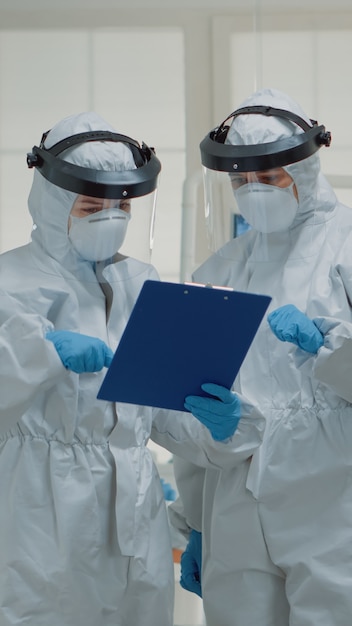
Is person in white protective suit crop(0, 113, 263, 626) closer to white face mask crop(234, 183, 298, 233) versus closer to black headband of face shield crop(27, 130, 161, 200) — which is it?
black headband of face shield crop(27, 130, 161, 200)

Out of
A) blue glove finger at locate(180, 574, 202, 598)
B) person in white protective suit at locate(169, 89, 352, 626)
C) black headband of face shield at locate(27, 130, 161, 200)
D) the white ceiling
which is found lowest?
blue glove finger at locate(180, 574, 202, 598)

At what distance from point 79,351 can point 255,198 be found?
540 millimetres

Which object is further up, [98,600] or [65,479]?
[65,479]

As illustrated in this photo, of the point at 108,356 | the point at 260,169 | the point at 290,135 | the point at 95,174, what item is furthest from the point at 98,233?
the point at 290,135

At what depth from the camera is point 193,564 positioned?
2.44 meters

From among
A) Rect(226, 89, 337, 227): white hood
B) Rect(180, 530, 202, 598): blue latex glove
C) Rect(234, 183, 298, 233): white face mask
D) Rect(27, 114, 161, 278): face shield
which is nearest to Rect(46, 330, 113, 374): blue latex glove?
Rect(27, 114, 161, 278): face shield

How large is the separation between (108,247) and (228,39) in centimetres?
244

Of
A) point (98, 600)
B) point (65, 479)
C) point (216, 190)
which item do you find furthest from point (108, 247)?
point (98, 600)


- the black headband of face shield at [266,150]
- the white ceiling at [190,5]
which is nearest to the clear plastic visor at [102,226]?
the black headband of face shield at [266,150]

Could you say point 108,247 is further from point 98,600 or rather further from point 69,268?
point 98,600

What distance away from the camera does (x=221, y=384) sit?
198 cm

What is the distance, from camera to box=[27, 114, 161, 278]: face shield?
2.03m

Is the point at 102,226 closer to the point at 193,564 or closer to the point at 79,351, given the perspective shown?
the point at 79,351

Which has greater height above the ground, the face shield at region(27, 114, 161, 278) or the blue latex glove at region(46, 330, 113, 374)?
the face shield at region(27, 114, 161, 278)
